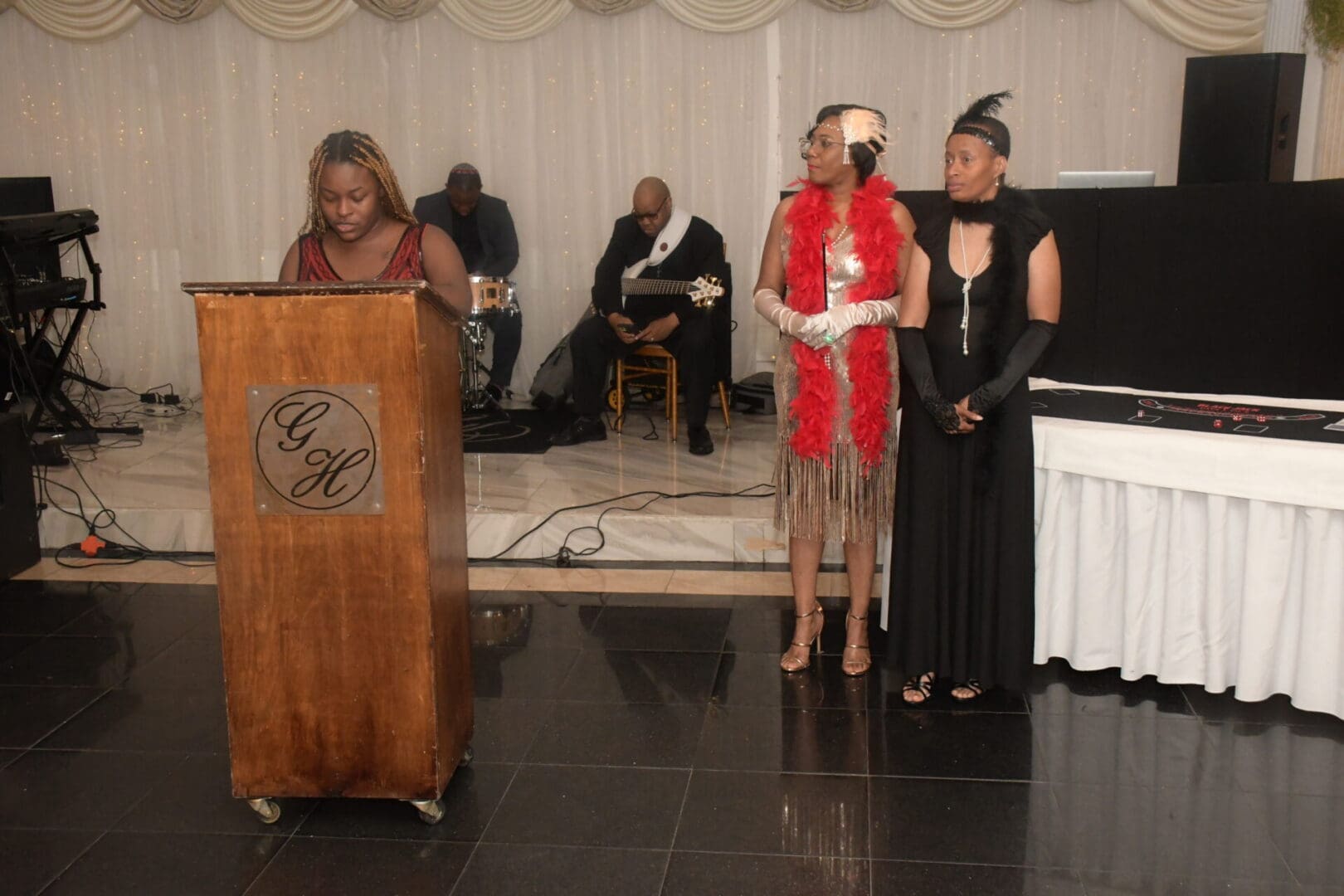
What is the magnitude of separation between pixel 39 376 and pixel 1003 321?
5.70m

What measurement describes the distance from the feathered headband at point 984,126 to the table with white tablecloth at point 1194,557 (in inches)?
33.7

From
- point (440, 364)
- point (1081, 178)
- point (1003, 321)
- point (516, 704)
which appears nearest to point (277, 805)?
point (516, 704)

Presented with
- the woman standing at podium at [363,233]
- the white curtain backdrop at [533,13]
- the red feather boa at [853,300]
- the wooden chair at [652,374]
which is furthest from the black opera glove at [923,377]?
the white curtain backdrop at [533,13]

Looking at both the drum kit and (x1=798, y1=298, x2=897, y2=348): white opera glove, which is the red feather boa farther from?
the drum kit

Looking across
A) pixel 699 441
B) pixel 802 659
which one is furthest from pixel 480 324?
pixel 802 659

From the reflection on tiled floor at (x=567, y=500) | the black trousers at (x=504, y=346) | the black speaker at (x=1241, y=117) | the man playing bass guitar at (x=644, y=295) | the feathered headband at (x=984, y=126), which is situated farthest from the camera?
the black trousers at (x=504, y=346)

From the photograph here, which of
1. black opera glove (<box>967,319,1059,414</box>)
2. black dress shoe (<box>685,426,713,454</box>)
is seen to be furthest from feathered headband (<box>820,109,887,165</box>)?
black dress shoe (<box>685,426,713,454</box>)

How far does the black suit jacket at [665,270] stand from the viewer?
253 inches

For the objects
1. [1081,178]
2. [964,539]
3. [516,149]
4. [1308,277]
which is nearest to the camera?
[964,539]

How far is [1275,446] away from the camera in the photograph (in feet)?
10.5

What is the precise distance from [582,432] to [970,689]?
3.34 metres

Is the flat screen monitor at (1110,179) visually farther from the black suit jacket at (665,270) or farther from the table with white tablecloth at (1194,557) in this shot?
the black suit jacket at (665,270)

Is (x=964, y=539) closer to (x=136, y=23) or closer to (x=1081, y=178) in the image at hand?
(x=1081, y=178)

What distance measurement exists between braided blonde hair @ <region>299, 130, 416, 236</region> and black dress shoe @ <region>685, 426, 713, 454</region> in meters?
3.29
